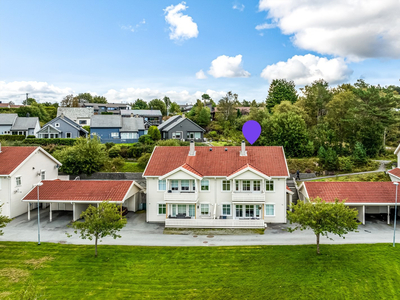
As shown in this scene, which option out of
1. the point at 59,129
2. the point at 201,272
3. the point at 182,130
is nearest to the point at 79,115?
the point at 59,129

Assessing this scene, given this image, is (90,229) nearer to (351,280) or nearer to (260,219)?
(260,219)

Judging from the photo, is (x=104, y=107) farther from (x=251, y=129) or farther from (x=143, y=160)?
(x=251, y=129)

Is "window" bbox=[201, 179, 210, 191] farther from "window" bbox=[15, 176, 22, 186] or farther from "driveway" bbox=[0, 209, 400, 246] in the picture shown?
"window" bbox=[15, 176, 22, 186]

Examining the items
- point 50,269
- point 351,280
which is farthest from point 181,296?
point 351,280

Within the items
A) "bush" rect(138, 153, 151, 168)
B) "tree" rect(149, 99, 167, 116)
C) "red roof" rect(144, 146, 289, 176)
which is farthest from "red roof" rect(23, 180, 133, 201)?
"tree" rect(149, 99, 167, 116)

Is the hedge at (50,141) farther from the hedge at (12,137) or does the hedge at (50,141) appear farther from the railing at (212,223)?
the railing at (212,223)

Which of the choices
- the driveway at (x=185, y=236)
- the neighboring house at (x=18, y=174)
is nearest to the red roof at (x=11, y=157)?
the neighboring house at (x=18, y=174)
